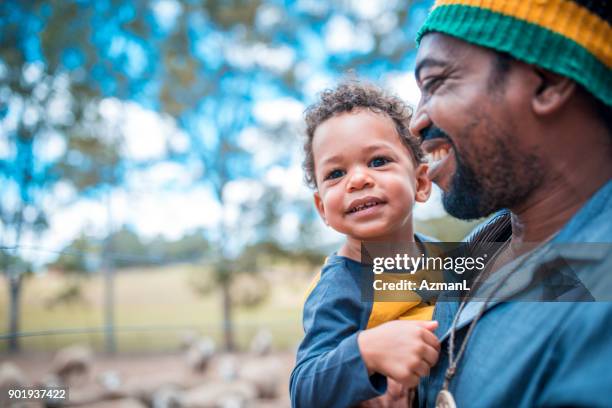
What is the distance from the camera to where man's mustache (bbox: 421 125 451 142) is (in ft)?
3.22

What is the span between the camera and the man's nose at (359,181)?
1.32 metres

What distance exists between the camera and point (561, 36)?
855mm

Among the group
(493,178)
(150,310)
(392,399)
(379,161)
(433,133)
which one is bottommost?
(392,399)

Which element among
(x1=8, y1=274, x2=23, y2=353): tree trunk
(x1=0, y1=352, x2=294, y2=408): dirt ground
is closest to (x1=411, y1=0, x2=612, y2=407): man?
(x1=0, y1=352, x2=294, y2=408): dirt ground

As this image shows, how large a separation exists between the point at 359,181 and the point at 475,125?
→ 17.4 inches

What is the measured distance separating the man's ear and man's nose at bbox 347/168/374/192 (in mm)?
500

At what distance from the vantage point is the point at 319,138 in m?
1.46

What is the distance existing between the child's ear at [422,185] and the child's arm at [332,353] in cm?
37

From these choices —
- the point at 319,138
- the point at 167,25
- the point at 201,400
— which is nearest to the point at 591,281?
the point at 319,138

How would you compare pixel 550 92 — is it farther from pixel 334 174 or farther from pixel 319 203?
pixel 319 203

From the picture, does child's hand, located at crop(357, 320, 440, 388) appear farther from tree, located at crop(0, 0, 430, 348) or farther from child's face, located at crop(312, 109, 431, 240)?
tree, located at crop(0, 0, 430, 348)

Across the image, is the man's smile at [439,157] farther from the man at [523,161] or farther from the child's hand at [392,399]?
the child's hand at [392,399]

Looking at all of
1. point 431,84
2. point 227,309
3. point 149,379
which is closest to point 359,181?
point 431,84

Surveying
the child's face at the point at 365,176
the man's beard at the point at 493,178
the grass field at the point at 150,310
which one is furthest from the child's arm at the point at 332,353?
the grass field at the point at 150,310
